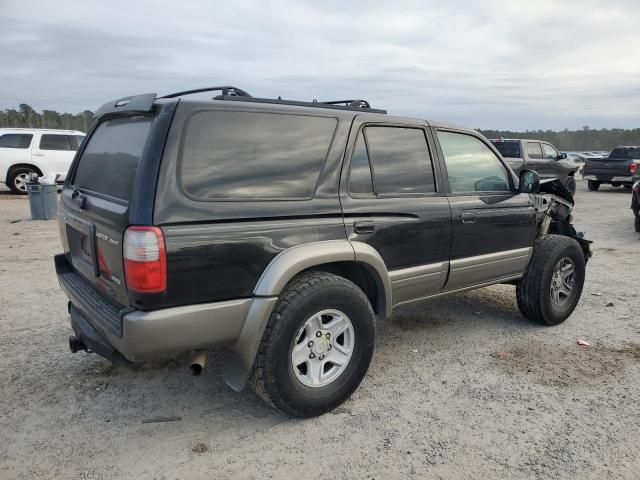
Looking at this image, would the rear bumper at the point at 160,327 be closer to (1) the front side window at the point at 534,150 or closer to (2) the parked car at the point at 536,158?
(2) the parked car at the point at 536,158

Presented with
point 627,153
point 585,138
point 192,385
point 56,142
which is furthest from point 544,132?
point 192,385

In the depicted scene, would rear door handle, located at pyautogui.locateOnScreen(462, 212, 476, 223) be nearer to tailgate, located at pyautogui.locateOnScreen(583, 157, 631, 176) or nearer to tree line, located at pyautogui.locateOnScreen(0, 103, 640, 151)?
tailgate, located at pyautogui.locateOnScreen(583, 157, 631, 176)

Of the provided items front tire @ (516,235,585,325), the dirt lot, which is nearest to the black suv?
the dirt lot

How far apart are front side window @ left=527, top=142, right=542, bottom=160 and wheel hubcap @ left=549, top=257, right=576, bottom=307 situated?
11006 mm

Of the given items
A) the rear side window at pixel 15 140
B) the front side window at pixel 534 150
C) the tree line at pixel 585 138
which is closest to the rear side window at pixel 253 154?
the front side window at pixel 534 150

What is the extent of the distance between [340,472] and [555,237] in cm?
313

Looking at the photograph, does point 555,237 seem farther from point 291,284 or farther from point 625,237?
point 625,237

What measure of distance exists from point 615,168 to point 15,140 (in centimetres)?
1905

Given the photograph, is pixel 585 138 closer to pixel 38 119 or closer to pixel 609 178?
pixel 609 178

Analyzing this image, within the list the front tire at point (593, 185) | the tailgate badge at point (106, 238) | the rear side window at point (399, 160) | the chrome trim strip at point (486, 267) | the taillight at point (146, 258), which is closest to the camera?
the taillight at point (146, 258)

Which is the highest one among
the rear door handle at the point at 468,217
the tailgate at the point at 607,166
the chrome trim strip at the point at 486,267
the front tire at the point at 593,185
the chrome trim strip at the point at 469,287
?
the rear door handle at the point at 468,217

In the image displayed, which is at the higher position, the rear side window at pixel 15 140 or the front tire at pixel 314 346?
the rear side window at pixel 15 140

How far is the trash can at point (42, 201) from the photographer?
9.87 meters

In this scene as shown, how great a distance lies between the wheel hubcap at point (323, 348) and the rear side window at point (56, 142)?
1363 centimetres
